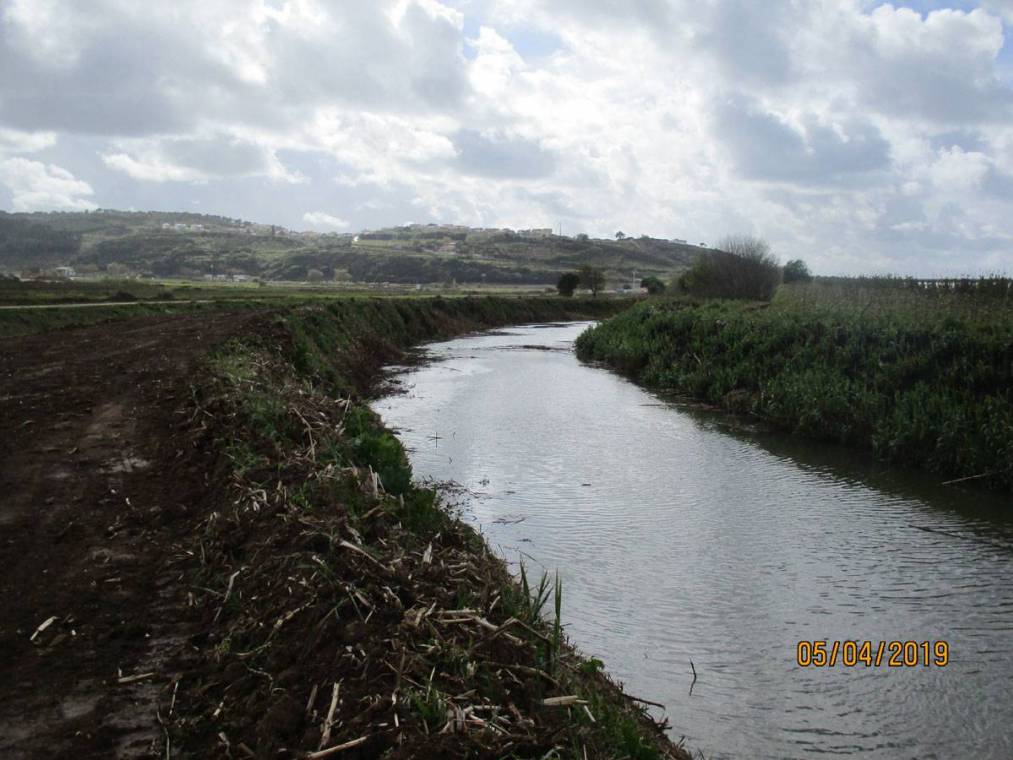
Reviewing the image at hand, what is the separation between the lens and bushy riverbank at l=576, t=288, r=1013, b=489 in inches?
587

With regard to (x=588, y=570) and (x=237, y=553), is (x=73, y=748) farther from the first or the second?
(x=588, y=570)

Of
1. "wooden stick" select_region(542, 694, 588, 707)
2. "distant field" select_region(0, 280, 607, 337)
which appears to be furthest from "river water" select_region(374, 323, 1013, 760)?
"distant field" select_region(0, 280, 607, 337)

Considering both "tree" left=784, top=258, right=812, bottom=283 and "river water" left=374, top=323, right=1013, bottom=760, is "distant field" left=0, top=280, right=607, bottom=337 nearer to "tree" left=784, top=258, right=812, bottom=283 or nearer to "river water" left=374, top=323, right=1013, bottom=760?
"river water" left=374, top=323, right=1013, bottom=760

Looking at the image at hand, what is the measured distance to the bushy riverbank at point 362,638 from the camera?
160 inches

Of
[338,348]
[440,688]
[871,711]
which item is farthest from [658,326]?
[440,688]

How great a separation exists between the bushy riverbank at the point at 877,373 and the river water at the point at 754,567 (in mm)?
786

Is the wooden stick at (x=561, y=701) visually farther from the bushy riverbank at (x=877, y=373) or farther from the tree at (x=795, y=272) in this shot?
the tree at (x=795, y=272)

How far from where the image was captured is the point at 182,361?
15.7m

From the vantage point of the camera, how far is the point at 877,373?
18.2 m

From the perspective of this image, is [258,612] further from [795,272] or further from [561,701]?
[795,272]

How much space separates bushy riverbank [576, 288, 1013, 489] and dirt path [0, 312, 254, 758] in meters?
13.2

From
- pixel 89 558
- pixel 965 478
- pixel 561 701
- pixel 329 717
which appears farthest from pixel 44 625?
pixel 965 478

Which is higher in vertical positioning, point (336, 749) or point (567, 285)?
point (567, 285)

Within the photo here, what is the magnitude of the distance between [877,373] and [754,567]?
10.3 m
